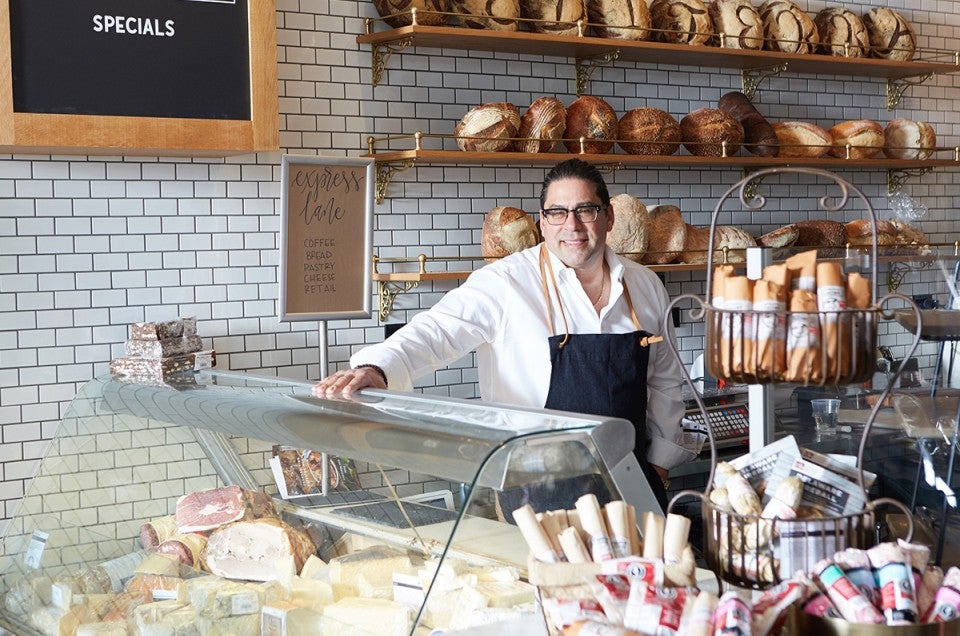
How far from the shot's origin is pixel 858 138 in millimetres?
4766

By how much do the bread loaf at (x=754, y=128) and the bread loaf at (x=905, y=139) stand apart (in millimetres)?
722

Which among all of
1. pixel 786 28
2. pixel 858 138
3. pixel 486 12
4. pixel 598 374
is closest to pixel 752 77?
pixel 786 28

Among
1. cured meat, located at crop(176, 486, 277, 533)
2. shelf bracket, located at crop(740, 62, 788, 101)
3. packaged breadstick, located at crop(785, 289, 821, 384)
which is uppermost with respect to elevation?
shelf bracket, located at crop(740, 62, 788, 101)

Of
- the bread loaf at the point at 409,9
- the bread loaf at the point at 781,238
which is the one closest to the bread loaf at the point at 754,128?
the bread loaf at the point at 781,238

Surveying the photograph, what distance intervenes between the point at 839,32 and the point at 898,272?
1.13 meters

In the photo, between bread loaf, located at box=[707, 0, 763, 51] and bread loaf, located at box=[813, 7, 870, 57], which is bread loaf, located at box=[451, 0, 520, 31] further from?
bread loaf, located at box=[813, 7, 870, 57]

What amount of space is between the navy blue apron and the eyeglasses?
27cm

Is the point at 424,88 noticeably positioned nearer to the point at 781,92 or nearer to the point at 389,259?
the point at 389,259

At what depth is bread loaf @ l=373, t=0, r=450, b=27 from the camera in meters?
3.75

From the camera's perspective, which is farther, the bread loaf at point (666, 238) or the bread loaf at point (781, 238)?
the bread loaf at point (781, 238)

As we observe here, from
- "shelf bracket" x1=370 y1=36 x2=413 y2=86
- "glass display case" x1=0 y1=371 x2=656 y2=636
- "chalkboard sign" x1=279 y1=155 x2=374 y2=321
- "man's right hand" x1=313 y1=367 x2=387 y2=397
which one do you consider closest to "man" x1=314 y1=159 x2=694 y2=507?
"man's right hand" x1=313 y1=367 x2=387 y2=397

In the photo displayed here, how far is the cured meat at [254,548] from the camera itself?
1957mm

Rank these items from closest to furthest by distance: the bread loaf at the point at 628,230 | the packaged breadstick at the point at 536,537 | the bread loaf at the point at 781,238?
the packaged breadstick at the point at 536,537 → the bread loaf at the point at 628,230 → the bread loaf at the point at 781,238

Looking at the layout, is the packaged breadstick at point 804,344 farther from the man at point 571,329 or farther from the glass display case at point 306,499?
the man at point 571,329
